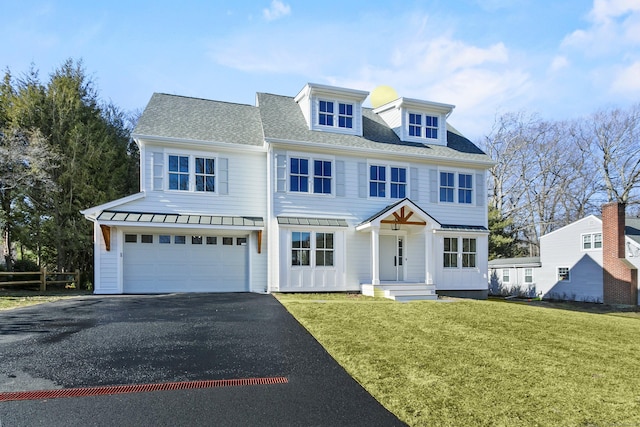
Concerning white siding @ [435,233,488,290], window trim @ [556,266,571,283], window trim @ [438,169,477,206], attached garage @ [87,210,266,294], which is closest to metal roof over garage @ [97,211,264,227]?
attached garage @ [87,210,266,294]

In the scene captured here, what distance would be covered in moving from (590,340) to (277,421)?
7038mm

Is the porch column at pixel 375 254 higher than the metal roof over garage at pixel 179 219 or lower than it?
lower

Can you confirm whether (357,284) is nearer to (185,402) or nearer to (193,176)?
(193,176)

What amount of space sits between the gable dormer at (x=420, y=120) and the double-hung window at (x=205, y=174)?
25.6 ft

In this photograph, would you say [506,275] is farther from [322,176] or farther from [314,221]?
[314,221]

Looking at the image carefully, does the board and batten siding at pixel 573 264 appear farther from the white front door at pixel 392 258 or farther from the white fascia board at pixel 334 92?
the white fascia board at pixel 334 92

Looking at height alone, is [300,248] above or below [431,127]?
below

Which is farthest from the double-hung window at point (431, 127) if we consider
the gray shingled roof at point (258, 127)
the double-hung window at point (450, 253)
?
the double-hung window at point (450, 253)

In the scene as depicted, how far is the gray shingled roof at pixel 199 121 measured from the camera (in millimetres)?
15055

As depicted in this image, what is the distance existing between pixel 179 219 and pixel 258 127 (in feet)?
16.7

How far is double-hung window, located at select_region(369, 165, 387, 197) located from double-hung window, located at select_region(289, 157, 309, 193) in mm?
2554

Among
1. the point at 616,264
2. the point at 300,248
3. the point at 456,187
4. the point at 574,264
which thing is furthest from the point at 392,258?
the point at 574,264

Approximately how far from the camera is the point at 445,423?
4191 mm

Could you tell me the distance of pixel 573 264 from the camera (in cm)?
2478
